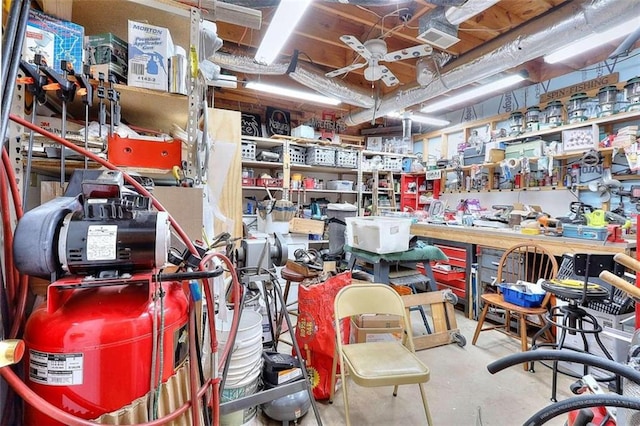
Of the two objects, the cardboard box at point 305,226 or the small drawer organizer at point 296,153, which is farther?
the small drawer organizer at point 296,153

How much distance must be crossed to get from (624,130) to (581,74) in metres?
1.12

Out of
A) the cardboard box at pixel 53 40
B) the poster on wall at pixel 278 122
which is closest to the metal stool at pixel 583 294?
the cardboard box at pixel 53 40

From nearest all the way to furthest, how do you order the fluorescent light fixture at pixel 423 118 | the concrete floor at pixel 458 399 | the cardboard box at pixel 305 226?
the concrete floor at pixel 458 399
the cardboard box at pixel 305 226
the fluorescent light fixture at pixel 423 118

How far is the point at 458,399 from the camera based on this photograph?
203cm

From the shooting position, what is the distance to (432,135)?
19.1 feet

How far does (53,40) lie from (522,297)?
313 cm

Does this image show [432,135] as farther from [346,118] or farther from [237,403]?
[237,403]

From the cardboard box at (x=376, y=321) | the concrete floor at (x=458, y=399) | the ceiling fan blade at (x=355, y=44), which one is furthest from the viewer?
the ceiling fan blade at (x=355, y=44)

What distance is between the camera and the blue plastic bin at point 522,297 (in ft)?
8.00

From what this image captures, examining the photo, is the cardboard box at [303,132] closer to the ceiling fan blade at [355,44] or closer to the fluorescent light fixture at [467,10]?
the ceiling fan blade at [355,44]

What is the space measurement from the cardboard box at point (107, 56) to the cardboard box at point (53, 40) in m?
0.04

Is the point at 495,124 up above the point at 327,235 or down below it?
above

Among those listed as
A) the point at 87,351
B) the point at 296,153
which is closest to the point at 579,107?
the point at 296,153

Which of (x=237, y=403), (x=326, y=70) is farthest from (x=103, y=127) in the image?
(x=326, y=70)
